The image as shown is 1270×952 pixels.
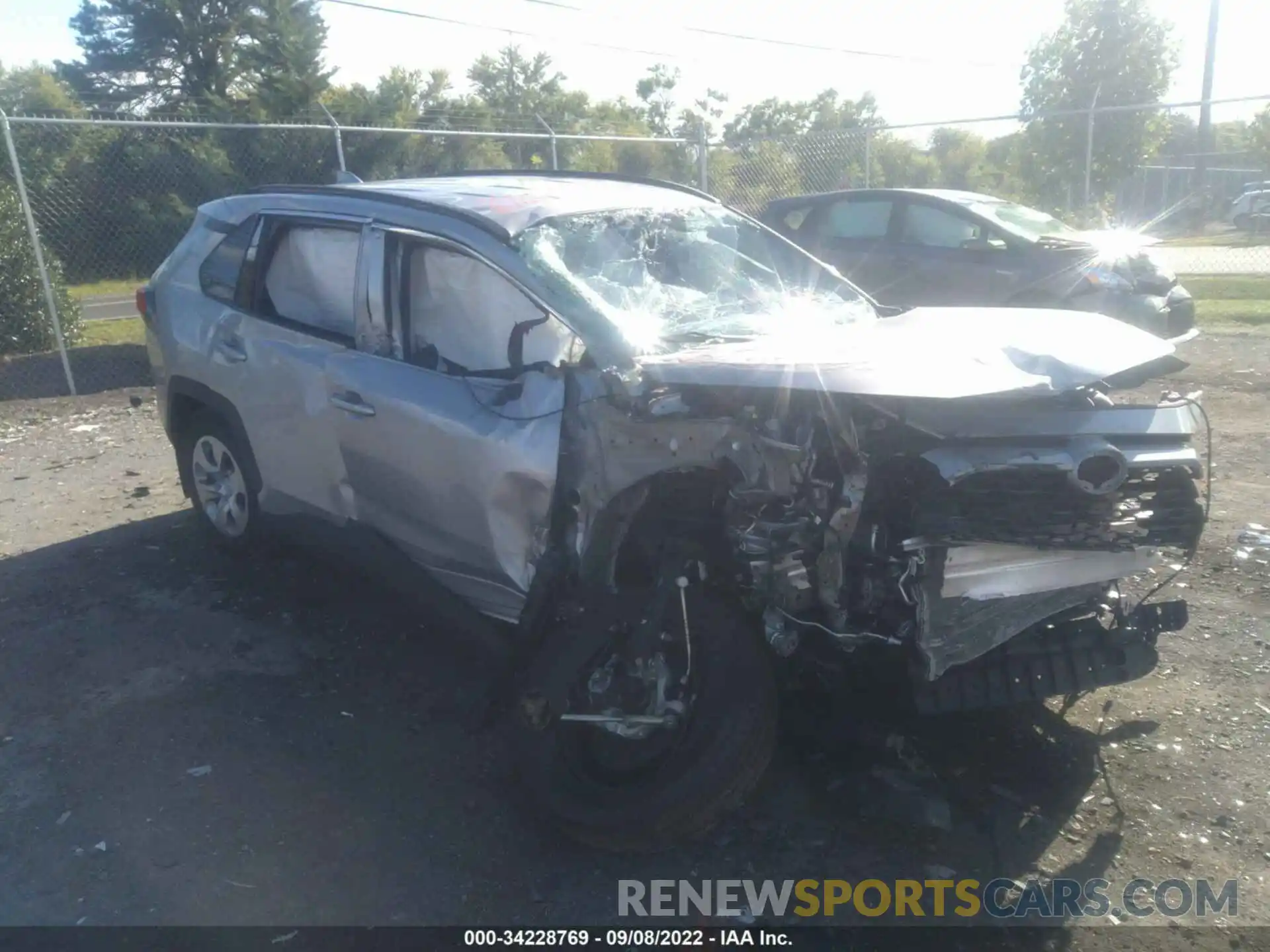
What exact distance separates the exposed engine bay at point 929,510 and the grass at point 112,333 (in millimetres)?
9902

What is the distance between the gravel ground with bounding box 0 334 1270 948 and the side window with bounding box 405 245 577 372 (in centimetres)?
112

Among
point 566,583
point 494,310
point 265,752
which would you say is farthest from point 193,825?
point 494,310

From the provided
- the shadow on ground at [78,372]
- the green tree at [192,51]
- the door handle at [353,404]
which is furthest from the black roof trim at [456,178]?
the green tree at [192,51]

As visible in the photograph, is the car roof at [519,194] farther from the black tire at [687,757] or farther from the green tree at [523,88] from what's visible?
the green tree at [523,88]

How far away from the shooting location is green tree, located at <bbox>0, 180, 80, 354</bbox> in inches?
445

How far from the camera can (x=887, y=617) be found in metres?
3.39

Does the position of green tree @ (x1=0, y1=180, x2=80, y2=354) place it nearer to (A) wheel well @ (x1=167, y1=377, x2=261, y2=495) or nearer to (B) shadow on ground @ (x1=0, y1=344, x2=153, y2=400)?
(B) shadow on ground @ (x1=0, y1=344, x2=153, y2=400)

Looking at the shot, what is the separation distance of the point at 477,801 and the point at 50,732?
Result: 1.81 metres

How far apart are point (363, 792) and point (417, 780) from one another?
0.61 feet

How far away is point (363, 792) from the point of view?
3.74 meters

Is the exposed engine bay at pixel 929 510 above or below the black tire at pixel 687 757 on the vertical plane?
above

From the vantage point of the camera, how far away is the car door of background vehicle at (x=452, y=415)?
3.80m

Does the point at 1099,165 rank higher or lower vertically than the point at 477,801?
higher

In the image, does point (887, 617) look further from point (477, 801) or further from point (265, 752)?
point (265, 752)
